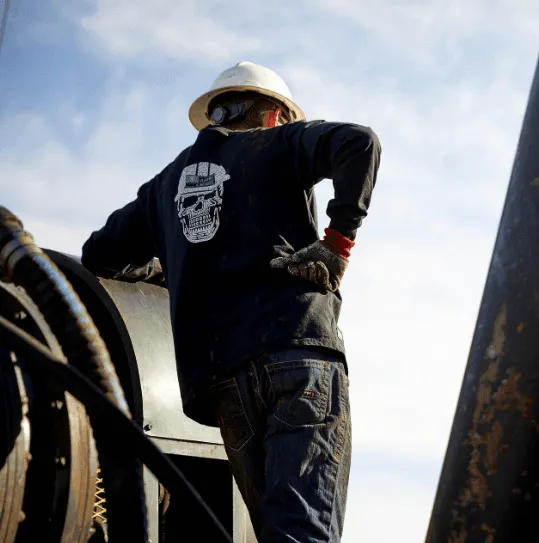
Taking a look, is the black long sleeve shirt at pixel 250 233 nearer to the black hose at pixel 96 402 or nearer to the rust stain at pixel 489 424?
the black hose at pixel 96 402

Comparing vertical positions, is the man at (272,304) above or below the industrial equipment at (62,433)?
above

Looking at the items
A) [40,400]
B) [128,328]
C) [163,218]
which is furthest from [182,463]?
[40,400]

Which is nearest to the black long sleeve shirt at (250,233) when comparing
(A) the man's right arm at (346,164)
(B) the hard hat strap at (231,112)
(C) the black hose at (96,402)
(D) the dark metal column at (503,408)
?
(A) the man's right arm at (346,164)

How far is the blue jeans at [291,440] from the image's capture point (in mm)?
2584

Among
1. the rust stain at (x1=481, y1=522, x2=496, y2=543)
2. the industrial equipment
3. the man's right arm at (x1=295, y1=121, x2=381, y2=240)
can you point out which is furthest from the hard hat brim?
the rust stain at (x1=481, y1=522, x2=496, y2=543)

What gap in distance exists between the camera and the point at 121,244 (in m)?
3.60

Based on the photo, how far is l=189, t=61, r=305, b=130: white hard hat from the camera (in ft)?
11.4

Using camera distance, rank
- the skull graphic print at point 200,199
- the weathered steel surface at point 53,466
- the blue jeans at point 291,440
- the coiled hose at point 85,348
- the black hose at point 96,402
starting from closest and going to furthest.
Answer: the black hose at point 96,402 → the coiled hose at point 85,348 → the weathered steel surface at point 53,466 → the blue jeans at point 291,440 → the skull graphic print at point 200,199

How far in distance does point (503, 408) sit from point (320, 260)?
1.81m

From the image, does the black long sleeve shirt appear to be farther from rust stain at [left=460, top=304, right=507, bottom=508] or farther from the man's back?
rust stain at [left=460, top=304, right=507, bottom=508]

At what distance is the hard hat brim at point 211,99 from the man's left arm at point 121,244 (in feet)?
1.59

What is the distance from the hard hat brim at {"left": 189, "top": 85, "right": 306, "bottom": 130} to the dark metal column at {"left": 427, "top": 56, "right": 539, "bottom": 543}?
2389 millimetres

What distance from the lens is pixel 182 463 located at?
139 inches

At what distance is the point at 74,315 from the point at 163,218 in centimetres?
163
